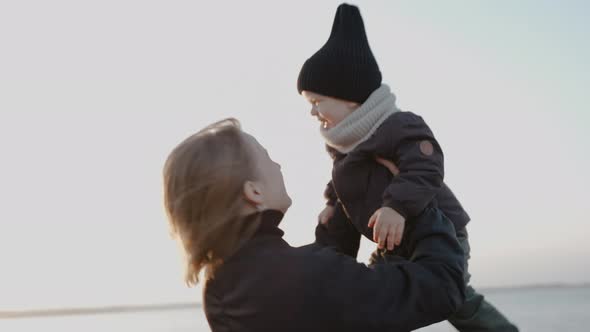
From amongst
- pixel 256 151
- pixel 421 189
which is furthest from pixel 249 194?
pixel 421 189

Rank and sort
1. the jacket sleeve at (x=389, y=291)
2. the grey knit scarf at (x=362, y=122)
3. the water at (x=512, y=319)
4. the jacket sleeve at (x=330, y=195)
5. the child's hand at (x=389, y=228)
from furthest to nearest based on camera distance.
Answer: the water at (x=512, y=319), the jacket sleeve at (x=330, y=195), the grey knit scarf at (x=362, y=122), the child's hand at (x=389, y=228), the jacket sleeve at (x=389, y=291)

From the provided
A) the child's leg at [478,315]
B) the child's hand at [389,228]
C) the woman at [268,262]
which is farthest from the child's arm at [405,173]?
the child's leg at [478,315]

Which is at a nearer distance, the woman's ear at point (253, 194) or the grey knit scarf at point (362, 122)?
the woman's ear at point (253, 194)

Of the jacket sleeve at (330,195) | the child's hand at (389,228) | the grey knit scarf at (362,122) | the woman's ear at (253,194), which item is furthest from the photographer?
the jacket sleeve at (330,195)

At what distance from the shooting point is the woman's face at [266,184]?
5.59 feet

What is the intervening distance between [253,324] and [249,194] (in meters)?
0.30

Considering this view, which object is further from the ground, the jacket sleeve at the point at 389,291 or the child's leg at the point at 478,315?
the jacket sleeve at the point at 389,291

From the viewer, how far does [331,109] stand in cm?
256

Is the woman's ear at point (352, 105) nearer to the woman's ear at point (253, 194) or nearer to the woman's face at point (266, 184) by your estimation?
the woman's face at point (266, 184)

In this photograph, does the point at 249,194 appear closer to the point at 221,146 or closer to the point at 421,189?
the point at 221,146

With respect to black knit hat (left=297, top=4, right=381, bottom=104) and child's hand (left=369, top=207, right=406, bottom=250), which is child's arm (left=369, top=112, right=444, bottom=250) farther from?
black knit hat (left=297, top=4, right=381, bottom=104)

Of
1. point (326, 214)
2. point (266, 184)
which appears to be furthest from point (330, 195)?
point (266, 184)

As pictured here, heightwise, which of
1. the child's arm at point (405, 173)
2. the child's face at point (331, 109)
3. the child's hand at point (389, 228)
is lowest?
the child's hand at point (389, 228)

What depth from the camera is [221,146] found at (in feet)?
5.59
